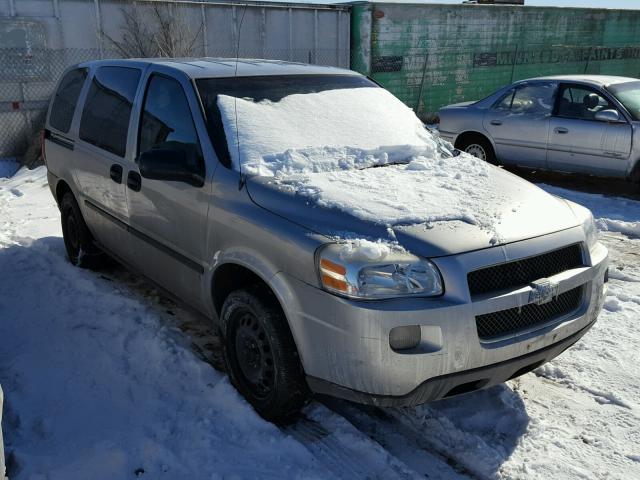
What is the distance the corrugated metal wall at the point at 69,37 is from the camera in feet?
37.2

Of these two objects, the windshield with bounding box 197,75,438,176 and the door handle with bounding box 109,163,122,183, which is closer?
the windshield with bounding box 197,75,438,176

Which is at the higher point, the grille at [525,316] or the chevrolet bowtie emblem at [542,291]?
the chevrolet bowtie emblem at [542,291]

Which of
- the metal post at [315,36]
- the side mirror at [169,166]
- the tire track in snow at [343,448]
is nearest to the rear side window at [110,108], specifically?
the side mirror at [169,166]

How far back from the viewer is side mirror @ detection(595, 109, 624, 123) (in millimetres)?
7707

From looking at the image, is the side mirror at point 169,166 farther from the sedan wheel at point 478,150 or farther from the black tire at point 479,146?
the sedan wheel at point 478,150

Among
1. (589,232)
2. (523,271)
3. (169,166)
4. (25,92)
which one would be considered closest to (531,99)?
(589,232)

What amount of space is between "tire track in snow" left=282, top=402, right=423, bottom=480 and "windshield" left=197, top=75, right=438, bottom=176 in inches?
53.0

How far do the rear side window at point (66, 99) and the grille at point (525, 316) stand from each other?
158 inches

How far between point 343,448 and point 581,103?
6836 millimetres

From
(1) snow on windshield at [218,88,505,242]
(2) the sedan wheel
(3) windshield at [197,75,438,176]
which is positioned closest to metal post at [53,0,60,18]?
(2) the sedan wheel

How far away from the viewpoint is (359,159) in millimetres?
3701

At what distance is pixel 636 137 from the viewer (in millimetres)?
7586

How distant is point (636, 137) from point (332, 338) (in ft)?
21.2

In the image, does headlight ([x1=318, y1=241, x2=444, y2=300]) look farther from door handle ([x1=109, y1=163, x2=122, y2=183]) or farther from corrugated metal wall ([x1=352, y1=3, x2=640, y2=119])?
corrugated metal wall ([x1=352, y1=3, x2=640, y2=119])
